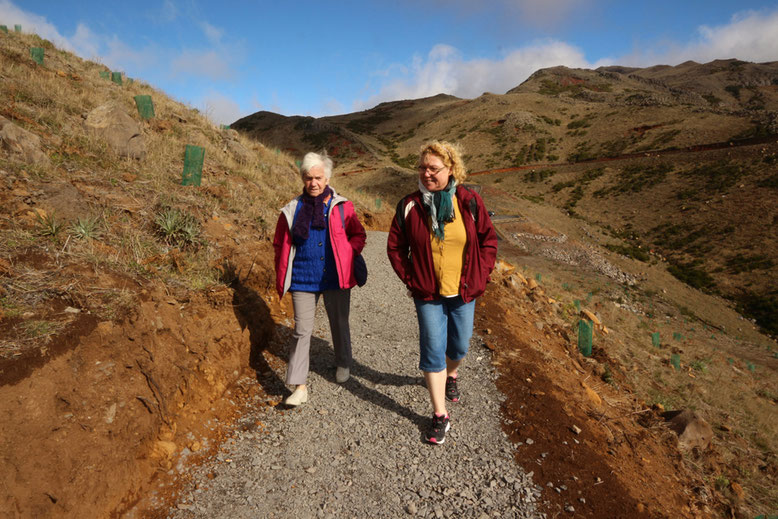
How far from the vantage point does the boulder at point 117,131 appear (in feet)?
21.9

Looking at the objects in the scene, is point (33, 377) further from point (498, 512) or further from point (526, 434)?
point (526, 434)

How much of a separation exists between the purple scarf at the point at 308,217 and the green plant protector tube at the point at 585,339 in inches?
241

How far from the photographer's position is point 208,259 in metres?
4.89

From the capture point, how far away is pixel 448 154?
9.64 ft

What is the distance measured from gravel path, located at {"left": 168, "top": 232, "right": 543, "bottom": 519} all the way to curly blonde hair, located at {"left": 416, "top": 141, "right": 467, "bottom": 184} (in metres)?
2.24

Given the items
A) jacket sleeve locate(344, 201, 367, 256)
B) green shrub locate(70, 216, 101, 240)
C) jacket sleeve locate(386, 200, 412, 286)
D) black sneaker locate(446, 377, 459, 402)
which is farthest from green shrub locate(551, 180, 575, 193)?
green shrub locate(70, 216, 101, 240)

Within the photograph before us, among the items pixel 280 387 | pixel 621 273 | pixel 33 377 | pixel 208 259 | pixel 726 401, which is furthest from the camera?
pixel 621 273

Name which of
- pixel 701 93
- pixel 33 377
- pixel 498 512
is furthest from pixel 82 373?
pixel 701 93

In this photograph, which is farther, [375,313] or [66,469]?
[375,313]

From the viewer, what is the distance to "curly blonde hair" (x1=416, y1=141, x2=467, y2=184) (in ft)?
9.48

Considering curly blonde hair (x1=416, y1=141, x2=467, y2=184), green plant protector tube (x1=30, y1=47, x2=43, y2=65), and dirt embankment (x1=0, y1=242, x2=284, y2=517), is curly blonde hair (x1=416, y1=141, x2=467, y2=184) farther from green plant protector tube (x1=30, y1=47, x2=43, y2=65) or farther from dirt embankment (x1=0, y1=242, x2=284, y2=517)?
green plant protector tube (x1=30, y1=47, x2=43, y2=65)

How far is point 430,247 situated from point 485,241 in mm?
453

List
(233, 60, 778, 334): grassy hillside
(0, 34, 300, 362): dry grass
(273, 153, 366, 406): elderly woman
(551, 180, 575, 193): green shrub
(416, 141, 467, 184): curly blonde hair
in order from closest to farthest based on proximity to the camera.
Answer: (416, 141, 467, 184): curly blonde hair
(0, 34, 300, 362): dry grass
(273, 153, 366, 406): elderly woman
(233, 60, 778, 334): grassy hillside
(551, 180, 575, 193): green shrub

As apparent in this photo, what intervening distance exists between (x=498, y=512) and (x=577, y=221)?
87.5 feet
